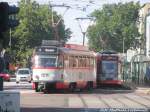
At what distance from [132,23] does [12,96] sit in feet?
332

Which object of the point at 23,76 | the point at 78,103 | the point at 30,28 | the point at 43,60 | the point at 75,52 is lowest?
the point at 78,103

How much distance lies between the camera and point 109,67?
54406 mm

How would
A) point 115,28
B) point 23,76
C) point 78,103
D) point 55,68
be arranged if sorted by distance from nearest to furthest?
point 78,103
point 55,68
point 23,76
point 115,28

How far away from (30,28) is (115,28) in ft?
85.3

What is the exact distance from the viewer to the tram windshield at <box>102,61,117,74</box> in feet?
178

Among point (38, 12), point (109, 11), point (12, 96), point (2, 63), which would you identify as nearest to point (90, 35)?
point (109, 11)

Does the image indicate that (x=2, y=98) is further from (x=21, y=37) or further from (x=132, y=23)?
(x=132, y=23)

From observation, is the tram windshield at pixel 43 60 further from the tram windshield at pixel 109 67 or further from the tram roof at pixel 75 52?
the tram windshield at pixel 109 67

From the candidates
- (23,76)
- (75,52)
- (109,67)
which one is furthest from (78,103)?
(23,76)

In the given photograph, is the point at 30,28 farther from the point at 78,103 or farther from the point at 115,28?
the point at 78,103

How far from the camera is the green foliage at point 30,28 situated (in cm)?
9306

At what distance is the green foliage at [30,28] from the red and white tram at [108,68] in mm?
37276

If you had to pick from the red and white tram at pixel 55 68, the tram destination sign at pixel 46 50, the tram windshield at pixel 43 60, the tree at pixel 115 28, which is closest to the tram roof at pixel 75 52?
the red and white tram at pixel 55 68

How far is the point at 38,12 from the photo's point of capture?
330 feet
